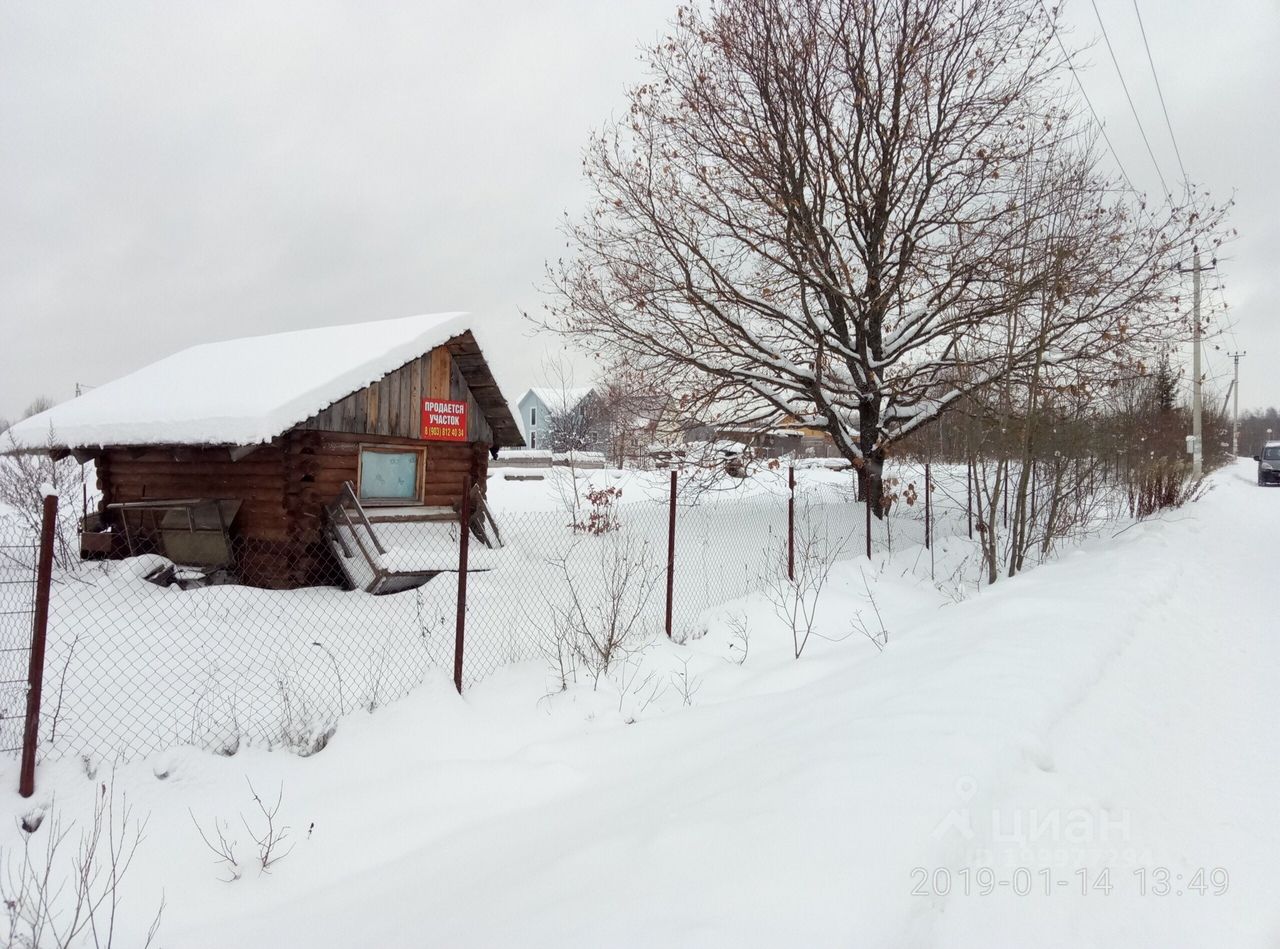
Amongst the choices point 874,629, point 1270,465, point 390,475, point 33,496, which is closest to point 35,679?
point 874,629

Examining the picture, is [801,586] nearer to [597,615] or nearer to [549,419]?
[597,615]

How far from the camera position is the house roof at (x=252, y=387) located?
9.07 metres

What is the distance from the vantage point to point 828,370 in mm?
13109

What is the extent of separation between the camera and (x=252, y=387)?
998cm

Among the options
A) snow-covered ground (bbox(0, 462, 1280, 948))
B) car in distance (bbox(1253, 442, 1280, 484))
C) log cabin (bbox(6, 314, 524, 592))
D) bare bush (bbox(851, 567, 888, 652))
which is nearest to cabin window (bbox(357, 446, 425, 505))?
log cabin (bbox(6, 314, 524, 592))

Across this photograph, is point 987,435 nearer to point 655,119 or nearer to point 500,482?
point 655,119

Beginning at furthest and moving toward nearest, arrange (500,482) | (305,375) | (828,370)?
(500,482)
(828,370)
(305,375)

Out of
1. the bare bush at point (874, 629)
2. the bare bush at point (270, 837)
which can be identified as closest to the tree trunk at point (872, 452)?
the bare bush at point (874, 629)

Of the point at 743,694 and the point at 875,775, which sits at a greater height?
the point at 875,775

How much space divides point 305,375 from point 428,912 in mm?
8876

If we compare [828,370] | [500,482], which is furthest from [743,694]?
[500,482]

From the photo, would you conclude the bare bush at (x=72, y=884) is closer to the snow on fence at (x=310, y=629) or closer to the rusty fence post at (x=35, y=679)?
the rusty fence post at (x=35, y=679)

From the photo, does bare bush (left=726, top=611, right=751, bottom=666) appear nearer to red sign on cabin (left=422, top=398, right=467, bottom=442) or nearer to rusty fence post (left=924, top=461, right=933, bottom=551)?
rusty fence post (left=924, top=461, right=933, bottom=551)

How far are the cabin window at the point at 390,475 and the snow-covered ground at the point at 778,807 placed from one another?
21.7 feet
